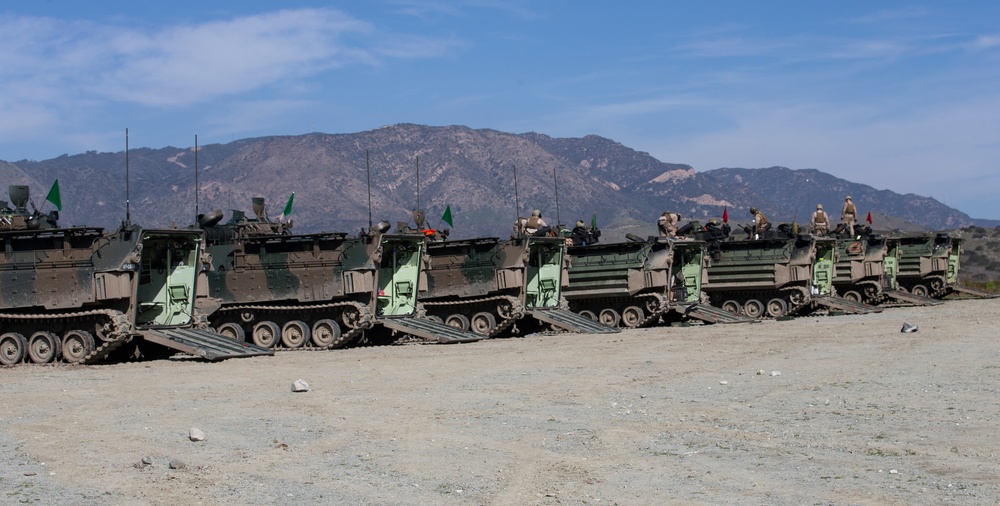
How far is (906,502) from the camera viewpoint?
907 cm

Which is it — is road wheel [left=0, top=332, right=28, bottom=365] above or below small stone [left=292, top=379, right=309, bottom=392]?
above

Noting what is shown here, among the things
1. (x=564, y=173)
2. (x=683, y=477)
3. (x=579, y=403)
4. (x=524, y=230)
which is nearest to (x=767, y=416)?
(x=579, y=403)

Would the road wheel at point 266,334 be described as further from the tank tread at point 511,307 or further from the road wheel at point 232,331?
the tank tread at point 511,307

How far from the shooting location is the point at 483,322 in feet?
99.8

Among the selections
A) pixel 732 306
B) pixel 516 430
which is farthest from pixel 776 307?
pixel 516 430

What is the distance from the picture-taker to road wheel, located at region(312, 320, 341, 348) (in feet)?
87.1

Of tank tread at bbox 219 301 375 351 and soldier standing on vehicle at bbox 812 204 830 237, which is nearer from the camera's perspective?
tank tread at bbox 219 301 375 351

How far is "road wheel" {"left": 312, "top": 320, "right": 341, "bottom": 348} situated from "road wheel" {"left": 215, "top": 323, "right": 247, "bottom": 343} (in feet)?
4.97

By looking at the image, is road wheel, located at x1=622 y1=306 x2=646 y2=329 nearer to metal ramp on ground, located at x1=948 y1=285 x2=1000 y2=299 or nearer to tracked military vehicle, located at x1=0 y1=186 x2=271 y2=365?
tracked military vehicle, located at x1=0 y1=186 x2=271 y2=365

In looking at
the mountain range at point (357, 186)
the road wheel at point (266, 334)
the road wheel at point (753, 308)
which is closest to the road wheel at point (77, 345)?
the road wheel at point (266, 334)

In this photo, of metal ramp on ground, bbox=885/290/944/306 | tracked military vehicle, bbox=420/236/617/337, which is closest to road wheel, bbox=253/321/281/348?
tracked military vehicle, bbox=420/236/617/337

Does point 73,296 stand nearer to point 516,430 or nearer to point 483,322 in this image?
point 483,322

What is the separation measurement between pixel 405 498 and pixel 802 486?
3.09 m

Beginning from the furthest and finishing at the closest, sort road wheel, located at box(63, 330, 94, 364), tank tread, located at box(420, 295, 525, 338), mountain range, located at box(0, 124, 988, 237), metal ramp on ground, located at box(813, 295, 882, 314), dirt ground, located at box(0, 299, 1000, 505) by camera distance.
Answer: mountain range, located at box(0, 124, 988, 237)
metal ramp on ground, located at box(813, 295, 882, 314)
tank tread, located at box(420, 295, 525, 338)
road wheel, located at box(63, 330, 94, 364)
dirt ground, located at box(0, 299, 1000, 505)
